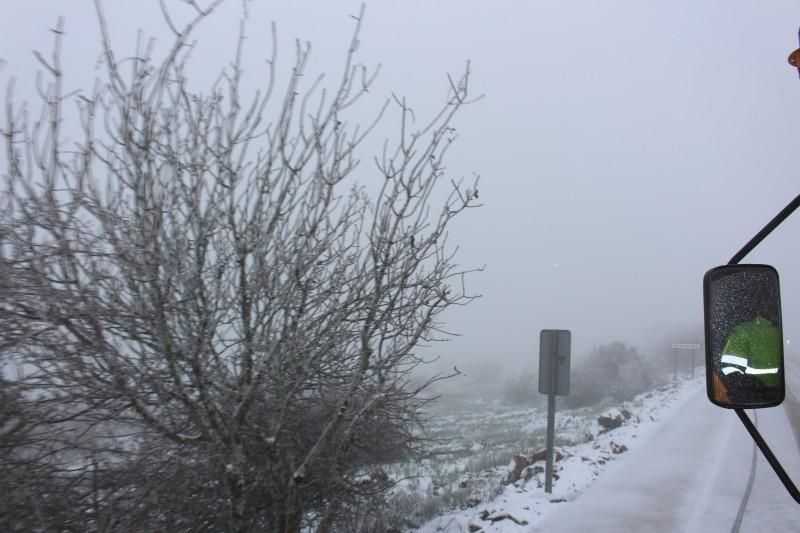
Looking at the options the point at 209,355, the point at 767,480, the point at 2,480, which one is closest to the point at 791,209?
the point at 209,355

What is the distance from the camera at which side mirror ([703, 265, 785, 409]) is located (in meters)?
1.80

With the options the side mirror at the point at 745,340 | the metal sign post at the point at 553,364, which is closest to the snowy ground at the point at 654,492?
the metal sign post at the point at 553,364

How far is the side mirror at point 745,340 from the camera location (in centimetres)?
180

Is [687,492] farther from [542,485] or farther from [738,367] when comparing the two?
[738,367]

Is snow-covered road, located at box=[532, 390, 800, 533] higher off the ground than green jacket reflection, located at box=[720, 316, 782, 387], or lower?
lower

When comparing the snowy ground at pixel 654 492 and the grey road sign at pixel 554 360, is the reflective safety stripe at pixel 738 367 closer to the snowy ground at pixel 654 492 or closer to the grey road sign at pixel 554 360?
the snowy ground at pixel 654 492

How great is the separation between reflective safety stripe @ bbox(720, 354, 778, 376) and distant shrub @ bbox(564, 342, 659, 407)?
25.9 metres

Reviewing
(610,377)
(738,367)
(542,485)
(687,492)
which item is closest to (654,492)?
(687,492)

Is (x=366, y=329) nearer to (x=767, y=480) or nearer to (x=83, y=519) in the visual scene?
(x=83, y=519)

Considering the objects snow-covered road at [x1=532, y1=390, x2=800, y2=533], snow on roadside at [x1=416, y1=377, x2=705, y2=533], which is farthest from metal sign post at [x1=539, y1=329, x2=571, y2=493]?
snow-covered road at [x1=532, y1=390, x2=800, y2=533]

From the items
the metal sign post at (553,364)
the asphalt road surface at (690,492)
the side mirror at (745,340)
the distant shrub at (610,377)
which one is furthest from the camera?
the distant shrub at (610,377)

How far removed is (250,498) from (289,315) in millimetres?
1609

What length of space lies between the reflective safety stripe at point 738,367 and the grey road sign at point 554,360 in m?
6.65

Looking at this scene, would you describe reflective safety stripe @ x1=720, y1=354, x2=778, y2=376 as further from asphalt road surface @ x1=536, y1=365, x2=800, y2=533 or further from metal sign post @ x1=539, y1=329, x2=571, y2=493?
metal sign post @ x1=539, y1=329, x2=571, y2=493
